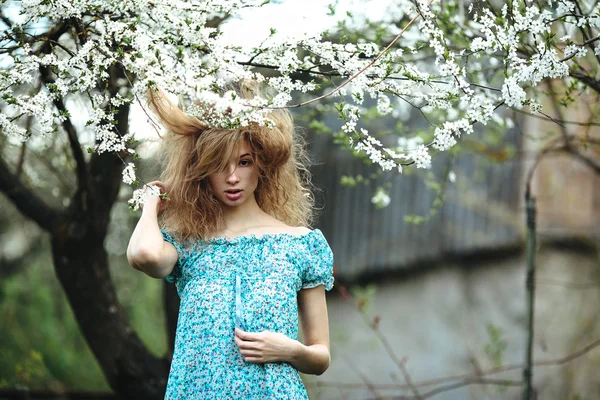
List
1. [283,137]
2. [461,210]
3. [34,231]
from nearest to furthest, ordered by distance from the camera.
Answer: [283,137]
[461,210]
[34,231]

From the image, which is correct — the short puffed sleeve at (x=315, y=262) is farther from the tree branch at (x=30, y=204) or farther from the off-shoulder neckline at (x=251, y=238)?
the tree branch at (x=30, y=204)

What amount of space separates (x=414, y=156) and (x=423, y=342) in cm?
436

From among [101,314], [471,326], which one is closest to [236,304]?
[101,314]

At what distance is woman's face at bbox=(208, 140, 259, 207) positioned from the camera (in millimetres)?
2031

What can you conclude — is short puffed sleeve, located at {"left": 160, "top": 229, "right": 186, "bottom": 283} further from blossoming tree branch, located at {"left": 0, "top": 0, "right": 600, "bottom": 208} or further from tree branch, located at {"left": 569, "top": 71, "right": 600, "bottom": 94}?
tree branch, located at {"left": 569, "top": 71, "right": 600, "bottom": 94}

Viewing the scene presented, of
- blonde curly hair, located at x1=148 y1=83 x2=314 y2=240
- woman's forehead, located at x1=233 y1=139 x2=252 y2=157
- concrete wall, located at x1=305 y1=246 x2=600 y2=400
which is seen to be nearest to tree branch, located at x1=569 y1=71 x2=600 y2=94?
blonde curly hair, located at x1=148 y1=83 x2=314 y2=240

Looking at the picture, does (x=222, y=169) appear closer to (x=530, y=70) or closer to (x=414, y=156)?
(x=414, y=156)

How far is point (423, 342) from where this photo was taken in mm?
5875

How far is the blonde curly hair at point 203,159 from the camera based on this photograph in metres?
2.03

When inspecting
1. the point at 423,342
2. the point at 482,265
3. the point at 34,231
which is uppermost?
the point at 34,231

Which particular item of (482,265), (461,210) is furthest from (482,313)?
(461,210)

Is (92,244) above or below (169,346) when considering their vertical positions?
above

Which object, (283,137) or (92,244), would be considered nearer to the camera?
(283,137)

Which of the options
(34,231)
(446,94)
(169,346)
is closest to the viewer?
(446,94)
